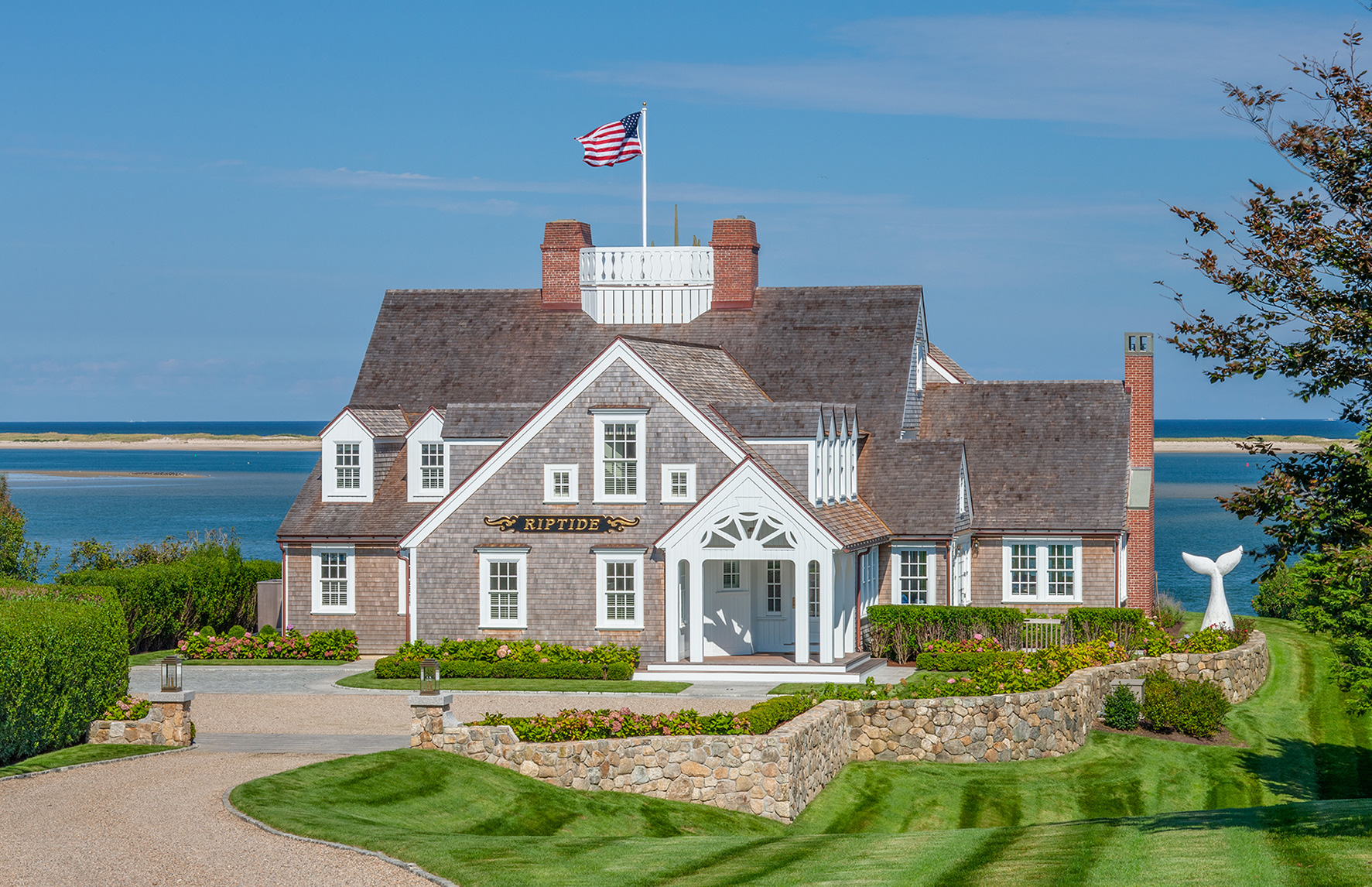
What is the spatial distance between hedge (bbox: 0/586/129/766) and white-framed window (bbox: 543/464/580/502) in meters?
11.8

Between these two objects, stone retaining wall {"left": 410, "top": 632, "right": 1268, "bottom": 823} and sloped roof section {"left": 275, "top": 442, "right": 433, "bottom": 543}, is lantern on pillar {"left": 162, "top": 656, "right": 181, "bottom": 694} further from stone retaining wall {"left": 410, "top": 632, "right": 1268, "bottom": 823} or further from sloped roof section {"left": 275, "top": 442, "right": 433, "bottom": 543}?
sloped roof section {"left": 275, "top": 442, "right": 433, "bottom": 543}

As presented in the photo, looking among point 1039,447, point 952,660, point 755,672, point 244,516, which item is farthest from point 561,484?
point 244,516

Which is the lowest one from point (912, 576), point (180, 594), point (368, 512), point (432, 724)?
point (432, 724)

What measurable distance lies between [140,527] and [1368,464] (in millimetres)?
107391

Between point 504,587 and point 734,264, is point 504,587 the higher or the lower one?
the lower one

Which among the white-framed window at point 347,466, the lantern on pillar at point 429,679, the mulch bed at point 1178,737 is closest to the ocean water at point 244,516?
the mulch bed at point 1178,737

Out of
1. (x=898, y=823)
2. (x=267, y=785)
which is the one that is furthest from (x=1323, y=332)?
(x=267, y=785)

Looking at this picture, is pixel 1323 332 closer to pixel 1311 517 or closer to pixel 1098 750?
pixel 1311 517

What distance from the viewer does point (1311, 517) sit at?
585 inches

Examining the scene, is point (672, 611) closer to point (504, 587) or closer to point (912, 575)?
point (504, 587)

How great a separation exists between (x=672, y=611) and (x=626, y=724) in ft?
34.6

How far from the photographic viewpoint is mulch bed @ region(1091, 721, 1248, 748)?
29.6m

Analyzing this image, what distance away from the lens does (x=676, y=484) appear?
3469 cm

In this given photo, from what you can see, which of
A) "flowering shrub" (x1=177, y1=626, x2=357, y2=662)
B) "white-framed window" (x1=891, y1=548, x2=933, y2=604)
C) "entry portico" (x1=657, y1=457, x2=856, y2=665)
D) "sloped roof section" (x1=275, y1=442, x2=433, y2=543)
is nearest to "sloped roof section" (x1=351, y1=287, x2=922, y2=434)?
"sloped roof section" (x1=275, y1=442, x2=433, y2=543)
